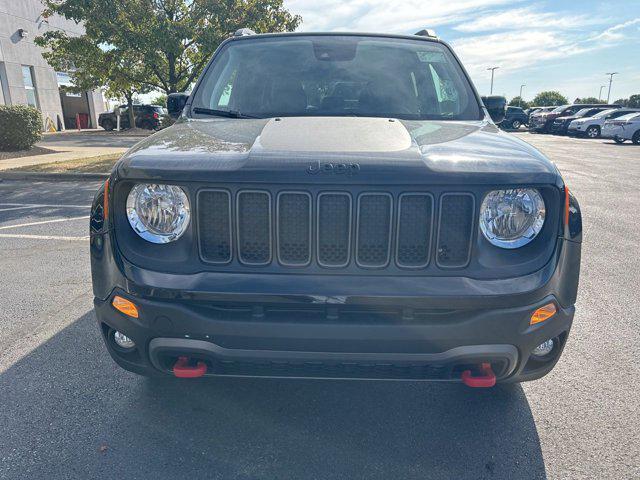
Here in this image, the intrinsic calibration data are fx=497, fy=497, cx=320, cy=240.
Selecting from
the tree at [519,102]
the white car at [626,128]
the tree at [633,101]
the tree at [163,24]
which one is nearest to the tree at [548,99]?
the tree at [519,102]

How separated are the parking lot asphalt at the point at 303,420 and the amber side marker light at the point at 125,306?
0.70 meters

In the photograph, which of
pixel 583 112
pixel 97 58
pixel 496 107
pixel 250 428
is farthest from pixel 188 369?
pixel 583 112

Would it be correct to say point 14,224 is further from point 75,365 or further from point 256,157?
point 256,157

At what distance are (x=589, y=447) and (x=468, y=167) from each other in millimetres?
1441

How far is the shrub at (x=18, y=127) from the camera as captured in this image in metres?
15.6

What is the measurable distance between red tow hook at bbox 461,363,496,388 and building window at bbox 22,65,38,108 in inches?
1422

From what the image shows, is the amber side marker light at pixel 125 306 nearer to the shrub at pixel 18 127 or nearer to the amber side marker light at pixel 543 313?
the amber side marker light at pixel 543 313

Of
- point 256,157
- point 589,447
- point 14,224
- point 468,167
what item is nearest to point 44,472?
point 256,157

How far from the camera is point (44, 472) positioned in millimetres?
2100

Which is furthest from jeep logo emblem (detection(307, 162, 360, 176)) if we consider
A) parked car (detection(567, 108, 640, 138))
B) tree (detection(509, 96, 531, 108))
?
tree (detection(509, 96, 531, 108))

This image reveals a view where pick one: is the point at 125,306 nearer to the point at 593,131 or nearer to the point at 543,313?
the point at 543,313

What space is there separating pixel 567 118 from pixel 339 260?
103 feet

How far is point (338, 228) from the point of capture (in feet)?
6.33

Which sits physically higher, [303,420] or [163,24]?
[163,24]
